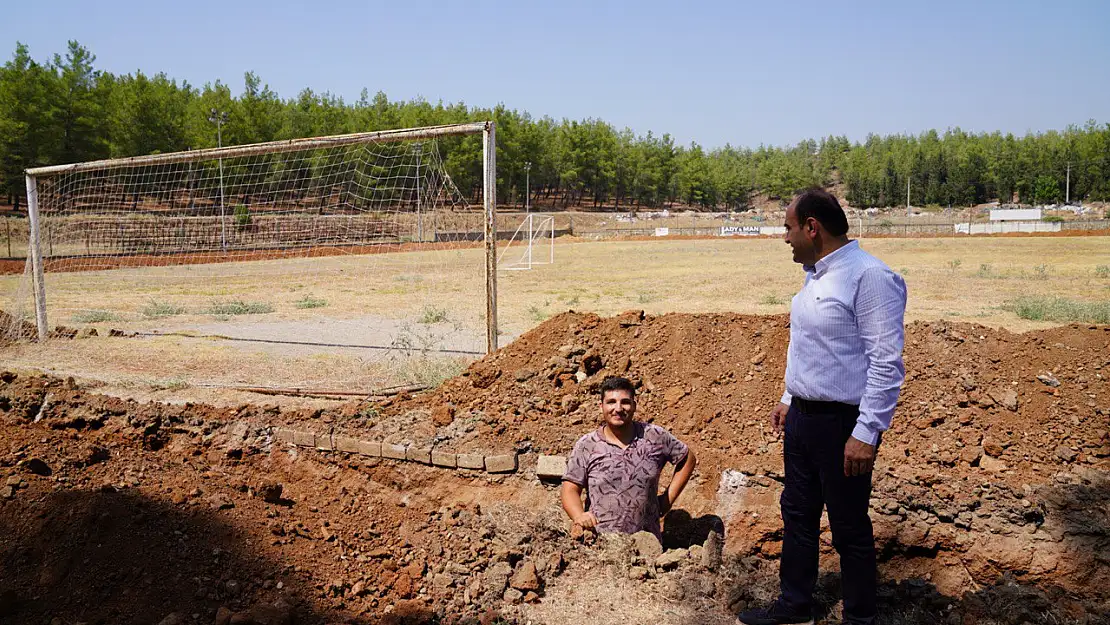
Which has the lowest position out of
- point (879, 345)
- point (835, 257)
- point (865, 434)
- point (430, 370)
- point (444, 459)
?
point (444, 459)

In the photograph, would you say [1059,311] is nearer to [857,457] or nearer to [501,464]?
[501,464]

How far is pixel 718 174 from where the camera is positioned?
11425 cm

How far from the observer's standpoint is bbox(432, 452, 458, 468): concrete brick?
213 inches

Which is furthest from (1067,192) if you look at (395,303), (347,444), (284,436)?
(284,436)

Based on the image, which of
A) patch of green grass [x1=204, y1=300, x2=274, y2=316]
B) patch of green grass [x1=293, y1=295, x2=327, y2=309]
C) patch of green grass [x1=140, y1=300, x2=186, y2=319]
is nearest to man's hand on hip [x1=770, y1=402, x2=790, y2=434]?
patch of green grass [x1=204, y1=300, x2=274, y2=316]

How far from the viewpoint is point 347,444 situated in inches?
227

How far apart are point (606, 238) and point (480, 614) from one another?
54667 mm

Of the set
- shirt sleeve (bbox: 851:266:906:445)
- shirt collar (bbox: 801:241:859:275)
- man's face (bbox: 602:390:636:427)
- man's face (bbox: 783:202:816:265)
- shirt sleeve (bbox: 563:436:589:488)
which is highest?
man's face (bbox: 783:202:816:265)

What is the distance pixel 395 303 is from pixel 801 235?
14.3 m

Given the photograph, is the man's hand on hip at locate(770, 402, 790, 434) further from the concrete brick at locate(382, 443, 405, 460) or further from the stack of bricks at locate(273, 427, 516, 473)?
the concrete brick at locate(382, 443, 405, 460)

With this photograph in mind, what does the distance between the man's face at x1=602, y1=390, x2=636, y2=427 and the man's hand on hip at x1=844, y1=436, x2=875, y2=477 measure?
1269mm

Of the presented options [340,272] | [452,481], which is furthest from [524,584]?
[340,272]

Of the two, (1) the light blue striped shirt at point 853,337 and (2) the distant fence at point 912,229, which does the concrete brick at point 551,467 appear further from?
(2) the distant fence at point 912,229

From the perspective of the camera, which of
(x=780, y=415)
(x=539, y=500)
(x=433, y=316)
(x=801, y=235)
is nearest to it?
(x=801, y=235)
